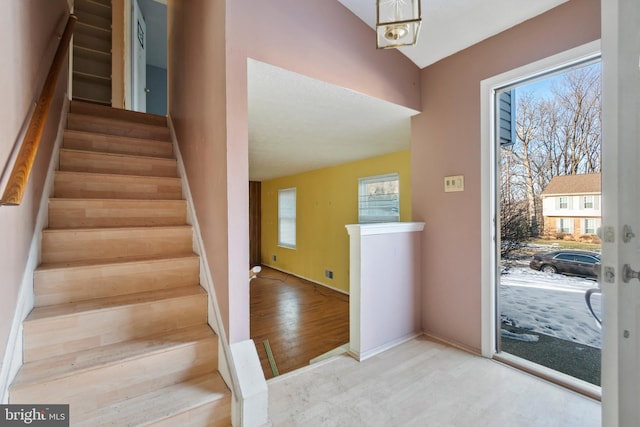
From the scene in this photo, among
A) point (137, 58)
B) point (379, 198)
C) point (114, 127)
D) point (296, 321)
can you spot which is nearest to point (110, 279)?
point (114, 127)

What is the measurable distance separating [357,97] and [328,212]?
3.06 meters

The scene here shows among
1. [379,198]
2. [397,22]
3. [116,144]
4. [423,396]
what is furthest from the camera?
[379,198]

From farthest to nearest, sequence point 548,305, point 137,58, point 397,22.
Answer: point 137,58, point 548,305, point 397,22

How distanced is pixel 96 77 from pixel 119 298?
3557 millimetres

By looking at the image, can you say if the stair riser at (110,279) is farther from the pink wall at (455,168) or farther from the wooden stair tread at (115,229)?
the pink wall at (455,168)

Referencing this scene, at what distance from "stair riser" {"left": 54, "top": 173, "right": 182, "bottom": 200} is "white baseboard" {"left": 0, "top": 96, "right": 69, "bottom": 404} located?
8 cm

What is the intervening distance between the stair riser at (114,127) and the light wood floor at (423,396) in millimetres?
2553

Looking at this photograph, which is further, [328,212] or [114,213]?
[328,212]

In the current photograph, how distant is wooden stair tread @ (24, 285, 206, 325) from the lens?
1396 mm

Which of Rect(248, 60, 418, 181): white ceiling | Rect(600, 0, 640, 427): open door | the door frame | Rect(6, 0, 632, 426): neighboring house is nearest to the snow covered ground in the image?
the door frame

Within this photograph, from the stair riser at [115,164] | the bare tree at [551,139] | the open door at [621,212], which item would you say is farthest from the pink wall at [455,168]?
the stair riser at [115,164]

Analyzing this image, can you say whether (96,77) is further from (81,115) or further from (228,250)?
(228,250)

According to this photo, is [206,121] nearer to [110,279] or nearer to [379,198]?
[110,279]

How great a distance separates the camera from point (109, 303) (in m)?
1.56
